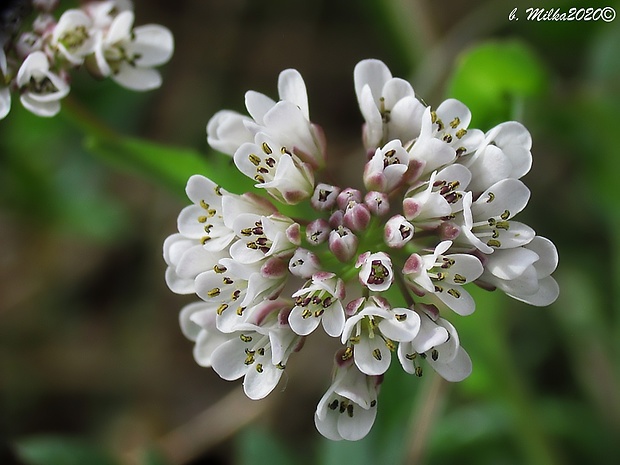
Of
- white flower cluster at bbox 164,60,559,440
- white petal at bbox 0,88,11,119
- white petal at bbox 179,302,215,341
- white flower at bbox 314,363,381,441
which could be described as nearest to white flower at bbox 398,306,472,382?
white flower cluster at bbox 164,60,559,440

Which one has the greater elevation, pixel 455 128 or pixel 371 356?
pixel 455 128

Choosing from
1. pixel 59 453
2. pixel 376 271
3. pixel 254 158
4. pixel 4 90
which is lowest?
pixel 59 453

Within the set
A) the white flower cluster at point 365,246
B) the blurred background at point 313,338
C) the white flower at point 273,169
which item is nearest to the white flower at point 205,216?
the white flower cluster at point 365,246

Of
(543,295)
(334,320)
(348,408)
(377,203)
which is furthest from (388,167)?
(348,408)

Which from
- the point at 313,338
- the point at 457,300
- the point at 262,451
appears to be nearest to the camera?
the point at 457,300

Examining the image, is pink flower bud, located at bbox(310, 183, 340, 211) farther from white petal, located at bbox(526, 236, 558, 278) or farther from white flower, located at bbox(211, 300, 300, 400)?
white petal, located at bbox(526, 236, 558, 278)

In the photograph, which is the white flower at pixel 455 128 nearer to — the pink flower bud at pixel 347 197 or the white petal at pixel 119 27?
the pink flower bud at pixel 347 197

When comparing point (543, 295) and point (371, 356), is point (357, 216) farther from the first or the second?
point (543, 295)
